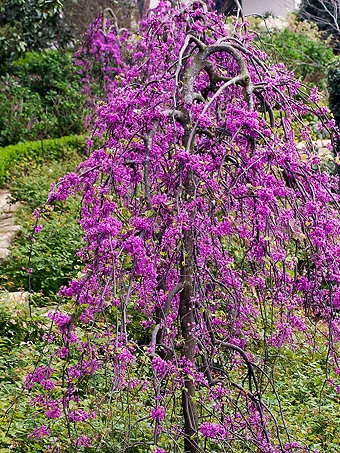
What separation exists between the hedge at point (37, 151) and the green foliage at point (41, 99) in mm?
513

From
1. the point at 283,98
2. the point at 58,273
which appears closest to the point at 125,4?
the point at 58,273

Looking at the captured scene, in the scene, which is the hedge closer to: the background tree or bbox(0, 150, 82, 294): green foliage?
bbox(0, 150, 82, 294): green foliage

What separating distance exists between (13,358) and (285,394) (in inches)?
69.1

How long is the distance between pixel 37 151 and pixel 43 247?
324cm

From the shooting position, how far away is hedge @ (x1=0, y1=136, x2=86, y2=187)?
8.43m

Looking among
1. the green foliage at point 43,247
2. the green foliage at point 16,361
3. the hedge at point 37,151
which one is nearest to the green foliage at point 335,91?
the hedge at point 37,151

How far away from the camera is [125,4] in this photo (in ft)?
45.8

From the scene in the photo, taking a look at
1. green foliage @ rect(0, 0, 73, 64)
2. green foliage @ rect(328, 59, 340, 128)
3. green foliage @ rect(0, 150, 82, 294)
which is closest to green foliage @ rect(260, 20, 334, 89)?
green foliage @ rect(328, 59, 340, 128)

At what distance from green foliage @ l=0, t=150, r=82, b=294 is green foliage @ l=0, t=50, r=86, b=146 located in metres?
2.03

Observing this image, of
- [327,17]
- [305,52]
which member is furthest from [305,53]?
[327,17]

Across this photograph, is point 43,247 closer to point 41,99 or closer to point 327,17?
point 41,99

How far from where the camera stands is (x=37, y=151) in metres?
9.22

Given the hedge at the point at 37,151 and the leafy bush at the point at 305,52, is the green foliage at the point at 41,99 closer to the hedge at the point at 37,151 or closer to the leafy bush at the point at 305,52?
the hedge at the point at 37,151

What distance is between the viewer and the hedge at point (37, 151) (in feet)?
27.7
